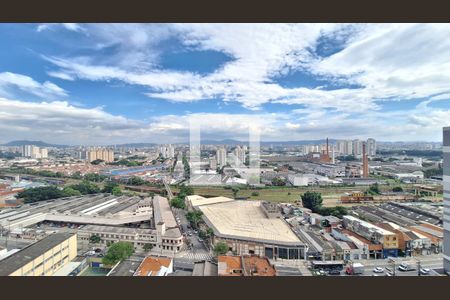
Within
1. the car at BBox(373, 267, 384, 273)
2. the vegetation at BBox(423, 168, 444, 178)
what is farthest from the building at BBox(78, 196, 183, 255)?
the vegetation at BBox(423, 168, 444, 178)

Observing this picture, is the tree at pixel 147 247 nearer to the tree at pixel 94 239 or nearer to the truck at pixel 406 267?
the tree at pixel 94 239

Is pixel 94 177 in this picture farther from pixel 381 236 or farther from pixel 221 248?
Result: pixel 381 236

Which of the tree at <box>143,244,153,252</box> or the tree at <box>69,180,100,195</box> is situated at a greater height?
the tree at <box>69,180,100,195</box>

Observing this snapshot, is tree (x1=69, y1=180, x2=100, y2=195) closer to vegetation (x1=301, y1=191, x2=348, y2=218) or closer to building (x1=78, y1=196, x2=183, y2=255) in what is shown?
building (x1=78, y1=196, x2=183, y2=255)

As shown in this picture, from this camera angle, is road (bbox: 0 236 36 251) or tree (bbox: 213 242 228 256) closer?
tree (bbox: 213 242 228 256)

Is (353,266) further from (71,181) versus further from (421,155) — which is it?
(421,155)

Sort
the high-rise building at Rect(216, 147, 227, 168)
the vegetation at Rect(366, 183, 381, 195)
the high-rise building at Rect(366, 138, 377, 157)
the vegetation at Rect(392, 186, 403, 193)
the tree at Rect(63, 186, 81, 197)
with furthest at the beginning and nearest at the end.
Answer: the high-rise building at Rect(366, 138, 377, 157) → the high-rise building at Rect(216, 147, 227, 168) → the vegetation at Rect(392, 186, 403, 193) → the vegetation at Rect(366, 183, 381, 195) → the tree at Rect(63, 186, 81, 197)

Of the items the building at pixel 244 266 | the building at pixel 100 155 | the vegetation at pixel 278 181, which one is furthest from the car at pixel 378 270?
the building at pixel 100 155
